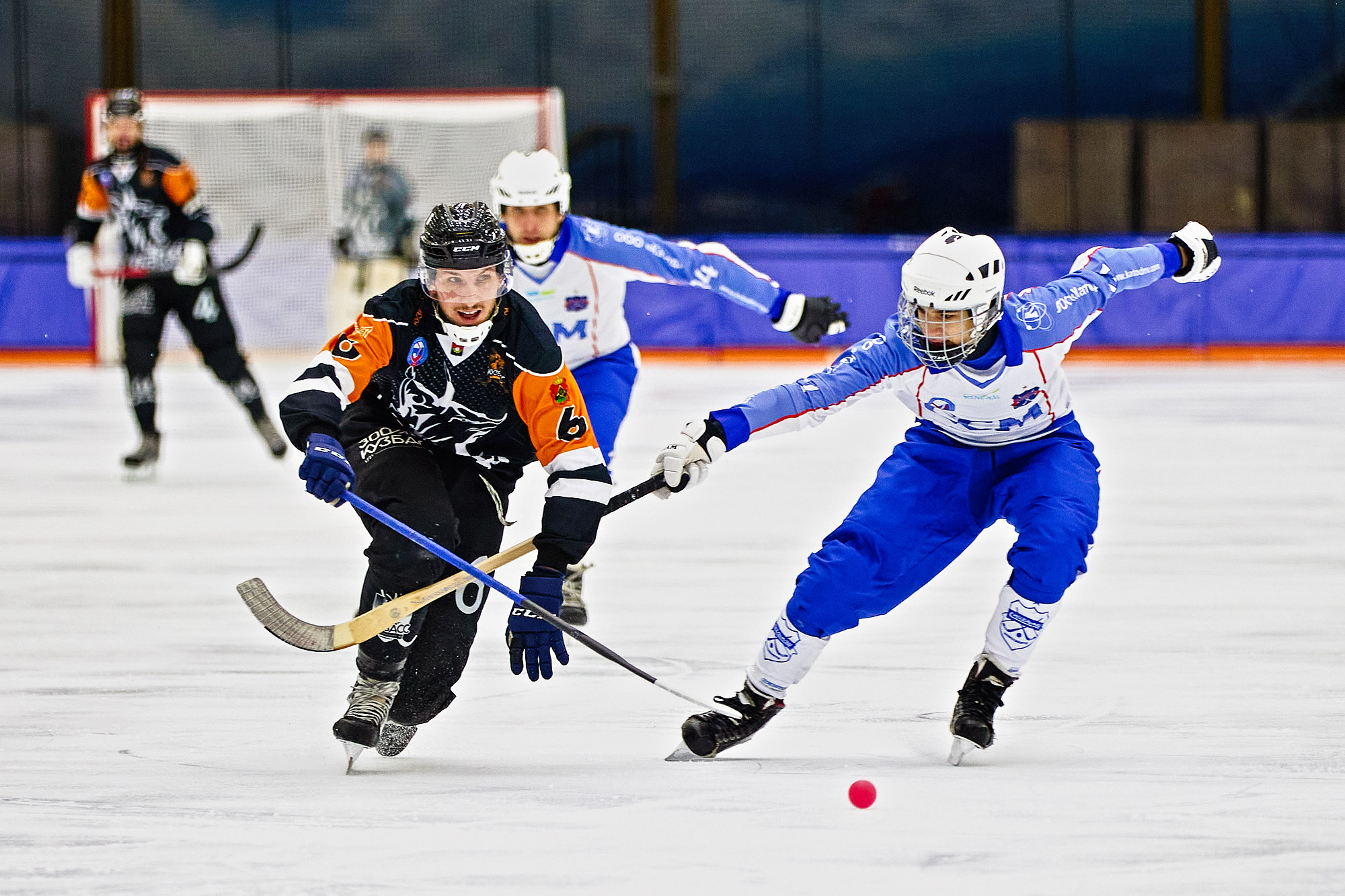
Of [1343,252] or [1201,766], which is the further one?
[1343,252]

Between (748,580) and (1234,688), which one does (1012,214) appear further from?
(1234,688)

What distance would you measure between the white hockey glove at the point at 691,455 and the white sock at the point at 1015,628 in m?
0.65

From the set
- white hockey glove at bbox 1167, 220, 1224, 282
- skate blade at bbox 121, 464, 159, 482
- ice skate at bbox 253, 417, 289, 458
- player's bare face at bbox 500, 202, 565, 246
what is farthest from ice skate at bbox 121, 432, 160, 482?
white hockey glove at bbox 1167, 220, 1224, 282

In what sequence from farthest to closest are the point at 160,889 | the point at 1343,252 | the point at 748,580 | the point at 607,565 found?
the point at 1343,252 < the point at 607,565 < the point at 748,580 < the point at 160,889

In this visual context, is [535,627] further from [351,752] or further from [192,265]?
[192,265]

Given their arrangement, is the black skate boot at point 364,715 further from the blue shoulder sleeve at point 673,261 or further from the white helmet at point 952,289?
the blue shoulder sleeve at point 673,261

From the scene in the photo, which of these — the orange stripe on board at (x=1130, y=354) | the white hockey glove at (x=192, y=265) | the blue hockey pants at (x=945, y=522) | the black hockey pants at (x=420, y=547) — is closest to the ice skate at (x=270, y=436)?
the white hockey glove at (x=192, y=265)

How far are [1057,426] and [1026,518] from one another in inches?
12.1

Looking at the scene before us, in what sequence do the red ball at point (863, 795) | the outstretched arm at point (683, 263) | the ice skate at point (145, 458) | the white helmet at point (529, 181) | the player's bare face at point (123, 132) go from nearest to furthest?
the red ball at point (863, 795) → the white helmet at point (529, 181) → the outstretched arm at point (683, 263) → the ice skate at point (145, 458) → the player's bare face at point (123, 132)

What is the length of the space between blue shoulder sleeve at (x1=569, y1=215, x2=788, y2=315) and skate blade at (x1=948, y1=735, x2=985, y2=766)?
2021 mm

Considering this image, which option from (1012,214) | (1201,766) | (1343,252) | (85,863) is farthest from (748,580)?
(1012,214)

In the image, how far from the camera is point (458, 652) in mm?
3732

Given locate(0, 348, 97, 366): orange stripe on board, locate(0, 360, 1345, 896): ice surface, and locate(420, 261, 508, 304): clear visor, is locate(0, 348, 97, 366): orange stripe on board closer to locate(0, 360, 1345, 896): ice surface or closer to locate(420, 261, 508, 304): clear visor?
locate(0, 360, 1345, 896): ice surface

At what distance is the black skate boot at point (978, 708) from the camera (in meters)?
3.56
